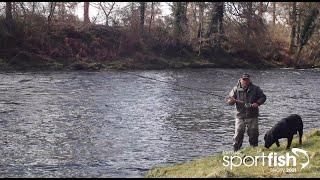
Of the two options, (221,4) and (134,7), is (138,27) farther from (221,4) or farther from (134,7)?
(221,4)

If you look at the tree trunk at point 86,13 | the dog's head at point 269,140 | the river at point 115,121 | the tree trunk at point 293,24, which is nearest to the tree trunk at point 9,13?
the tree trunk at point 86,13

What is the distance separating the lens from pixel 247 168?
1169 cm

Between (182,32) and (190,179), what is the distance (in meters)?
47.9

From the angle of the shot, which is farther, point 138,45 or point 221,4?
point 221,4

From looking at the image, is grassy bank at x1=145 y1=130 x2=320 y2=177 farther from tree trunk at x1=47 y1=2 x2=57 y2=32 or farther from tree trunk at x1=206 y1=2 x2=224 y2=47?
tree trunk at x1=206 y1=2 x2=224 y2=47

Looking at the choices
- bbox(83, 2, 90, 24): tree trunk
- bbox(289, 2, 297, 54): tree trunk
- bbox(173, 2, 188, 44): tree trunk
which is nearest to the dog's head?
bbox(173, 2, 188, 44): tree trunk

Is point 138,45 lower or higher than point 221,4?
lower

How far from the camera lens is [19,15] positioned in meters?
49.4

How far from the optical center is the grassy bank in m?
10.9

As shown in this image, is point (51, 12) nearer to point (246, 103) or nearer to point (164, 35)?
point (164, 35)

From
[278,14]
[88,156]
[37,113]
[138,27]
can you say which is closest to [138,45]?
[138,27]

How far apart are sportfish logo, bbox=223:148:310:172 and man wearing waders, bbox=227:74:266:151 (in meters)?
1.47

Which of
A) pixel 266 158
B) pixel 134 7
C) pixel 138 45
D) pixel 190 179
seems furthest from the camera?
pixel 134 7

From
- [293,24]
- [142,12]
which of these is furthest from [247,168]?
[293,24]
